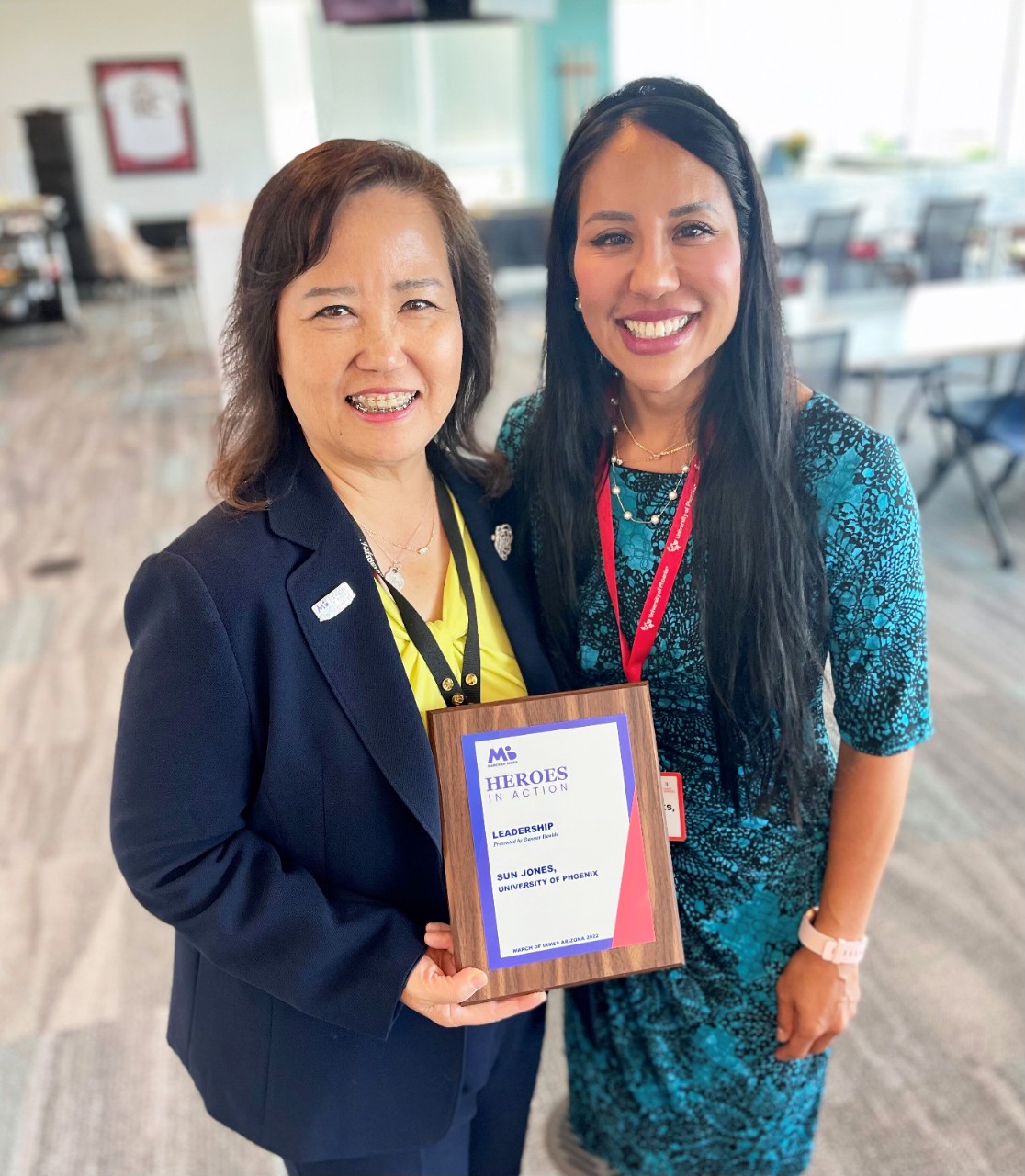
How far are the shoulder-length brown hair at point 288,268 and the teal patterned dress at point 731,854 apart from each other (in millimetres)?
297

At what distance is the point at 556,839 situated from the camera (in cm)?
105

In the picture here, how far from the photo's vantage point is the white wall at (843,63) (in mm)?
13062

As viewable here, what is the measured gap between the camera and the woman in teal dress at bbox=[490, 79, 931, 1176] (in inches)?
41.9

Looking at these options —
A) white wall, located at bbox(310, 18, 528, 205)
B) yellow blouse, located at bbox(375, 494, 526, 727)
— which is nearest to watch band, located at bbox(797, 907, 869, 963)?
yellow blouse, located at bbox(375, 494, 526, 727)

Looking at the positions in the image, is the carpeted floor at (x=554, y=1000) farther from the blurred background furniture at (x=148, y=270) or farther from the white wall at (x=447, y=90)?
the white wall at (x=447, y=90)

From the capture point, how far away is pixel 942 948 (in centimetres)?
233

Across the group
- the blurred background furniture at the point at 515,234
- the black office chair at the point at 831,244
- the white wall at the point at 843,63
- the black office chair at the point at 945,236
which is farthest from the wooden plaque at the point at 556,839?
the white wall at the point at 843,63

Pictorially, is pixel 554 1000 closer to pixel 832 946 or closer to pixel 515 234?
pixel 832 946

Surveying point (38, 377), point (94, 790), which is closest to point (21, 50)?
point (38, 377)

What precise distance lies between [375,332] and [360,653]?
34 centimetres

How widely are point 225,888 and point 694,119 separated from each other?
97 centimetres

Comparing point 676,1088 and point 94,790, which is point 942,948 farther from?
point 94,790

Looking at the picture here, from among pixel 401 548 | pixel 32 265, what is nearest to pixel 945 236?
pixel 401 548

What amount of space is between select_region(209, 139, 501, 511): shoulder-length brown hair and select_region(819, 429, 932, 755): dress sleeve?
0.48 m
